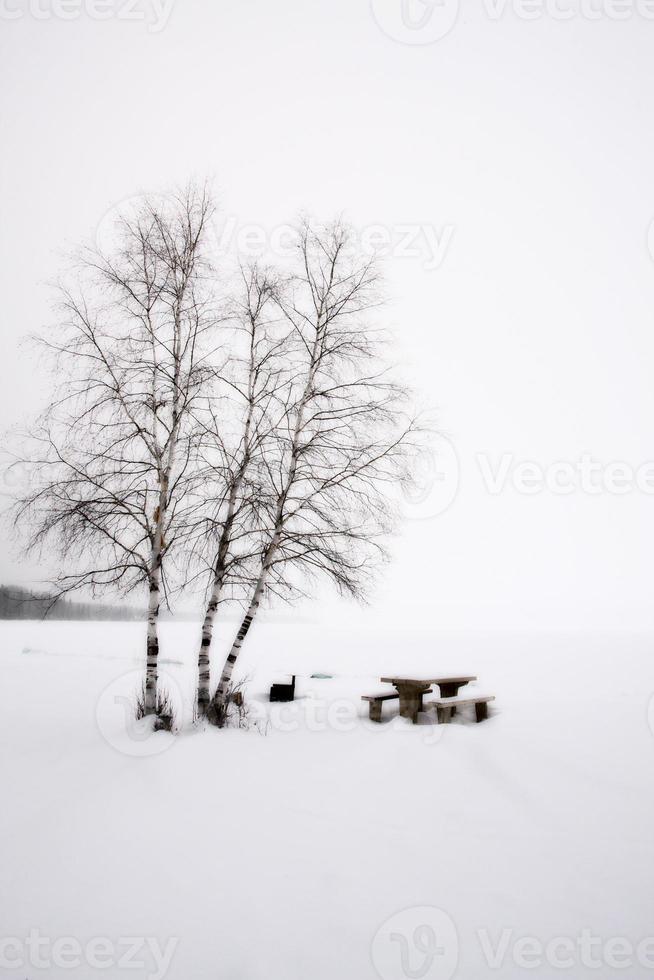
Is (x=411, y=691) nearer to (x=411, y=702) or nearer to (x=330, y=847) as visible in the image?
(x=411, y=702)

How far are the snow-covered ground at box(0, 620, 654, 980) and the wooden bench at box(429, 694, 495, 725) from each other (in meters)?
0.23

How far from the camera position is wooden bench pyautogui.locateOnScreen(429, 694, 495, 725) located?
9.12 meters

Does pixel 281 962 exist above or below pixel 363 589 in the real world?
below

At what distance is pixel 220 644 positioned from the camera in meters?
29.7

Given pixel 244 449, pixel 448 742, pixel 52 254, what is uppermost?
pixel 52 254

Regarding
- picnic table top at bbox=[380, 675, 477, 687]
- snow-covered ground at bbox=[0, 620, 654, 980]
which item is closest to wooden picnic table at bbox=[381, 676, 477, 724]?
picnic table top at bbox=[380, 675, 477, 687]

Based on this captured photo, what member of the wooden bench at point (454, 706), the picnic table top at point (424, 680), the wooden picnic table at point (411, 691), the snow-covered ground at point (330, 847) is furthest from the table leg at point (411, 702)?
the wooden bench at point (454, 706)

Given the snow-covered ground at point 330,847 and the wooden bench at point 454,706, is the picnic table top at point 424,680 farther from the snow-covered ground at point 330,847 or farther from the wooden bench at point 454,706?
the snow-covered ground at point 330,847

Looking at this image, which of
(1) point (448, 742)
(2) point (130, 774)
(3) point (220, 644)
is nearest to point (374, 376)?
(1) point (448, 742)

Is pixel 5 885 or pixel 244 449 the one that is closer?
pixel 5 885

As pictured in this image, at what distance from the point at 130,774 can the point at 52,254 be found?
30.9 feet

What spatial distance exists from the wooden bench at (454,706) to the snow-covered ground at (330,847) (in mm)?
233

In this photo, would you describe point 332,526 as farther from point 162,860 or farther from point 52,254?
point 52,254

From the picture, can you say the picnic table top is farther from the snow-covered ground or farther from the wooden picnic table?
the snow-covered ground
